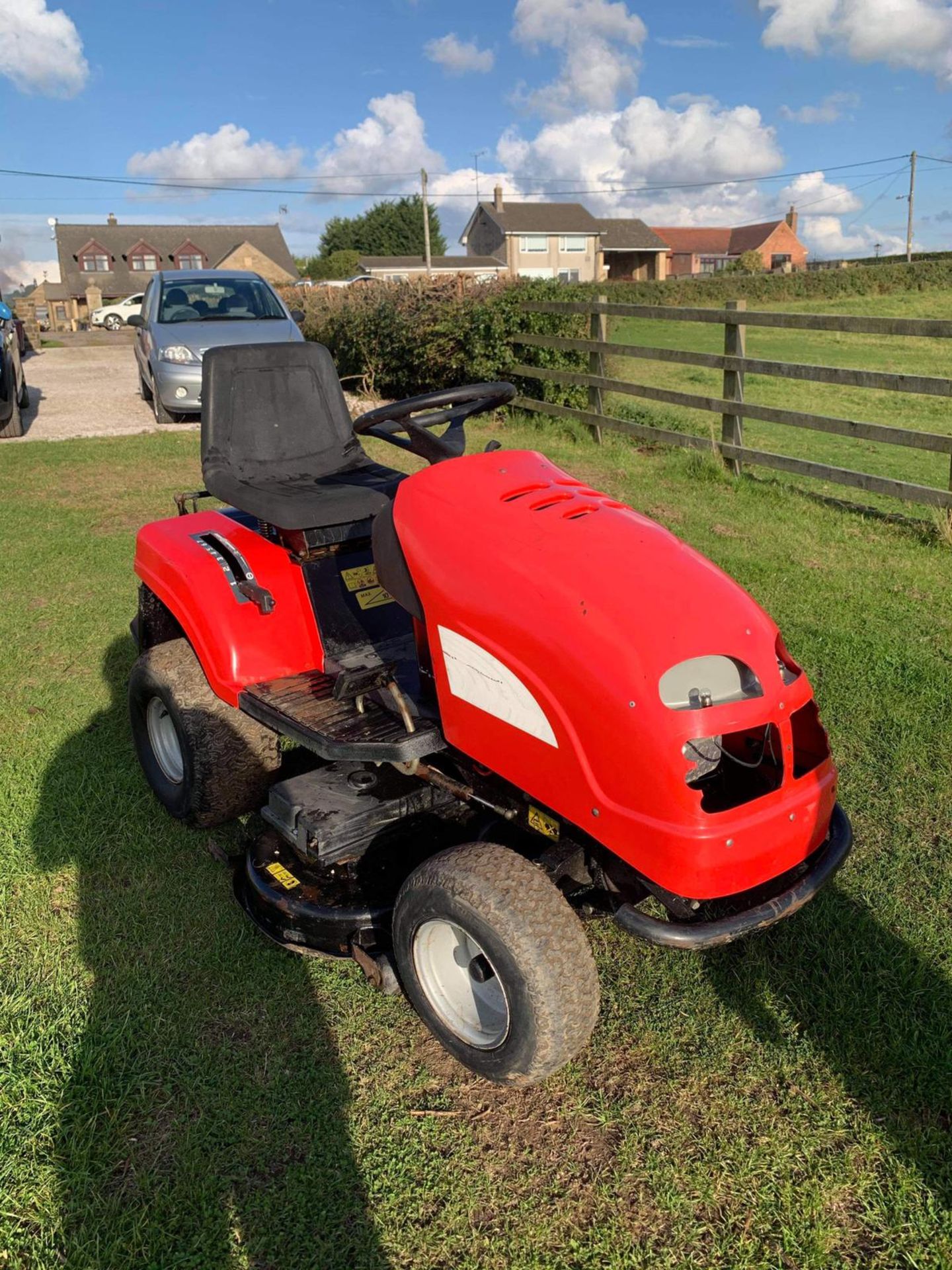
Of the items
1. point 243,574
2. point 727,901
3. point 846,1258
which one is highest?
point 243,574

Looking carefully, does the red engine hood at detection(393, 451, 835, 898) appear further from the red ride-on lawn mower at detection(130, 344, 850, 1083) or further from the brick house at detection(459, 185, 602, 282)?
the brick house at detection(459, 185, 602, 282)

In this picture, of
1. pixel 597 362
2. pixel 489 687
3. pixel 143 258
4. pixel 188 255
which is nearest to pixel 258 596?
pixel 489 687

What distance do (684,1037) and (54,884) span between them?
1.98m

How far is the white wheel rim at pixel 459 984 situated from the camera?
7.35 feet

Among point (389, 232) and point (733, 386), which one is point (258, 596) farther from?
point (389, 232)

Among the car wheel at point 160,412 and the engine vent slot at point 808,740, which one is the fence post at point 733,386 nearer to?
the engine vent slot at point 808,740

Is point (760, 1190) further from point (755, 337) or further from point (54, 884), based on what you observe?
point (755, 337)

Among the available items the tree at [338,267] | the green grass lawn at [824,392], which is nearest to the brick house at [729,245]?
the tree at [338,267]

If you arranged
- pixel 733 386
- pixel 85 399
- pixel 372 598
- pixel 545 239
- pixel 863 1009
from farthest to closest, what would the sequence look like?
pixel 545 239 → pixel 85 399 → pixel 733 386 → pixel 372 598 → pixel 863 1009

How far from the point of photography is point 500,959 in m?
2.04

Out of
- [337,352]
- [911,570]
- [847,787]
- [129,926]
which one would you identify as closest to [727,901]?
[847,787]

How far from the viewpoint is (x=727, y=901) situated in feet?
7.14

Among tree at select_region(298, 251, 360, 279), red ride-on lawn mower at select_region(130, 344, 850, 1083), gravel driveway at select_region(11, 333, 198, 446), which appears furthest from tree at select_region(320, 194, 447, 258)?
red ride-on lawn mower at select_region(130, 344, 850, 1083)

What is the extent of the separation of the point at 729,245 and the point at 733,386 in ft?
269
